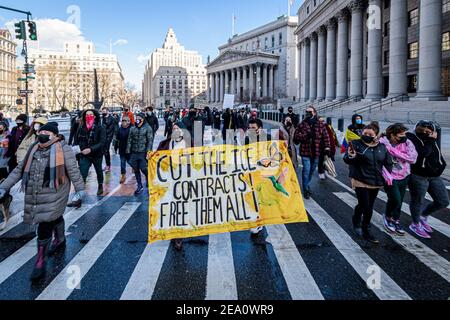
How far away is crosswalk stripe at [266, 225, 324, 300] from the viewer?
3967 mm

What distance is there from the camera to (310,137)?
882 cm

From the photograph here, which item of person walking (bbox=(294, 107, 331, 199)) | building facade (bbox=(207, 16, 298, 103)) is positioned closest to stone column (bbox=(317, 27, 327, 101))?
person walking (bbox=(294, 107, 331, 199))

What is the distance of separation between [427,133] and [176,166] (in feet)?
14.2

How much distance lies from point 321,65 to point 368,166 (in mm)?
48728

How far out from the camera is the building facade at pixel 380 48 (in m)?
26.3

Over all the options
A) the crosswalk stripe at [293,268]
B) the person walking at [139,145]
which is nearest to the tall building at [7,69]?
the person walking at [139,145]

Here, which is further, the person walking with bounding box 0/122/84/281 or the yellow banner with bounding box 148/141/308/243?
the yellow banner with bounding box 148/141/308/243

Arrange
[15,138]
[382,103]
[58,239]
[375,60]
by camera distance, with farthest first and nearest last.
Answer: [375,60] < [382,103] < [15,138] < [58,239]

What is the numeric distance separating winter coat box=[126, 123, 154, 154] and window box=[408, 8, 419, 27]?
125 ft

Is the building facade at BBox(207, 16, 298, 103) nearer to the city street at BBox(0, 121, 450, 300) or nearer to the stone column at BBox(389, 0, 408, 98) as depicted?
the stone column at BBox(389, 0, 408, 98)

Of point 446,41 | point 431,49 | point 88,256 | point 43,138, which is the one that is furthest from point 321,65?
point 43,138

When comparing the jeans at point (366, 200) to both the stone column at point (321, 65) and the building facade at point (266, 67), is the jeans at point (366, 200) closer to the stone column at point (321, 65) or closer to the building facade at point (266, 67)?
the stone column at point (321, 65)

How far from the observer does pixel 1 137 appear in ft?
24.1

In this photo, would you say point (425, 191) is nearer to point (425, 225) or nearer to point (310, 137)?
point (425, 225)
